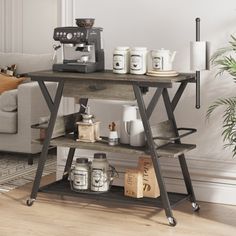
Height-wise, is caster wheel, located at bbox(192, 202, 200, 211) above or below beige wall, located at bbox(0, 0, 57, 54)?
below

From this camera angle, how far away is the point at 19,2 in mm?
6520

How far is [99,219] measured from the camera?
12.6ft

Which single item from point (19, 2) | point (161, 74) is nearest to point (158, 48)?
point (161, 74)

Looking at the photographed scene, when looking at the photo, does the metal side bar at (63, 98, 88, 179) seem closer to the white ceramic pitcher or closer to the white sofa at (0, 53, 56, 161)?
the white ceramic pitcher

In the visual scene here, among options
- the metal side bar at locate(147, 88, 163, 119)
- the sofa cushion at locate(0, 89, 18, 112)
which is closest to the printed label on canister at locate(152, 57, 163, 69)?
the metal side bar at locate(147, 88, 163, 119)

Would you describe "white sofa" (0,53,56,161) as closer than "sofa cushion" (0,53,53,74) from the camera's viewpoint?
Yes

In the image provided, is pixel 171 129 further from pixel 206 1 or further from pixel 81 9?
pixel 81 9

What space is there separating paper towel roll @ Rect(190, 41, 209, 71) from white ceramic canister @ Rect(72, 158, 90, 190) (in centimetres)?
89

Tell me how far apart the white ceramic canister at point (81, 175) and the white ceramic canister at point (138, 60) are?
66 cm

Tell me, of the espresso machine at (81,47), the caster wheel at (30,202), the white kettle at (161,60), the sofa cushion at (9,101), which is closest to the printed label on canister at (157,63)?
the white kettle at (161,60)

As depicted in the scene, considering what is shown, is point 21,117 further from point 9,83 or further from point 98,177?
point 98,177

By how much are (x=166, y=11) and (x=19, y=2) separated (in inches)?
106

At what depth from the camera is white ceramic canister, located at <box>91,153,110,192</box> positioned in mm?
3982

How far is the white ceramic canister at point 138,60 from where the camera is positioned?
12.6ft
